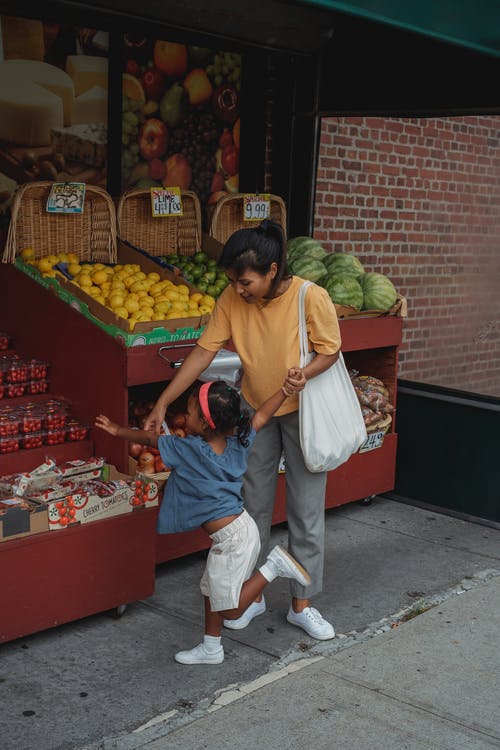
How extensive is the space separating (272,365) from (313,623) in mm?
1245

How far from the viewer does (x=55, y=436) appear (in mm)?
4770

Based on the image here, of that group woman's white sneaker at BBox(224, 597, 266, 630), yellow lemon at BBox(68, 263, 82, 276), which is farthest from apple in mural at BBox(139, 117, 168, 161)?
woman's white sneaker at BBox(224, 597, 266, 630)

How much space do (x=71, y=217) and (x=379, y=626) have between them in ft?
9.54

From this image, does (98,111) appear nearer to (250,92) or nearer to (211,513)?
(250,92)

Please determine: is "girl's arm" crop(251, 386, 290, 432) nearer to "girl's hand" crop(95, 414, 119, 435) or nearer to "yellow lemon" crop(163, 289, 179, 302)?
"girl's hand" crop(95, 414, 119, 435)

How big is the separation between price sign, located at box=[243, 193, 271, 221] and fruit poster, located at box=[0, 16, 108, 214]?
3.27ft

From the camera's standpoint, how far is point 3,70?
546 centimetres

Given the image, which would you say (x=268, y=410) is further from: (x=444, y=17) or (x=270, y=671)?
(x=444, y=17)

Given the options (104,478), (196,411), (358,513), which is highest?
(196,411)

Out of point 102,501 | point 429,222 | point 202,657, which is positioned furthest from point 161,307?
point 429,222

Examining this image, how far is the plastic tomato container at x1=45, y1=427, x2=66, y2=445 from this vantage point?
475 centimetres

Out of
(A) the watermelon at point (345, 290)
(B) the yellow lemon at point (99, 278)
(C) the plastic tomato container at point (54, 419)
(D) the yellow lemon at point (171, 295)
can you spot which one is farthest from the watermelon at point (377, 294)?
(C) the plastic tomato container at point (54, 419)

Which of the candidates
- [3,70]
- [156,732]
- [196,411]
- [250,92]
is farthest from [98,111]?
[156,732]

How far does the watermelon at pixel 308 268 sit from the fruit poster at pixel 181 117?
0.84m
